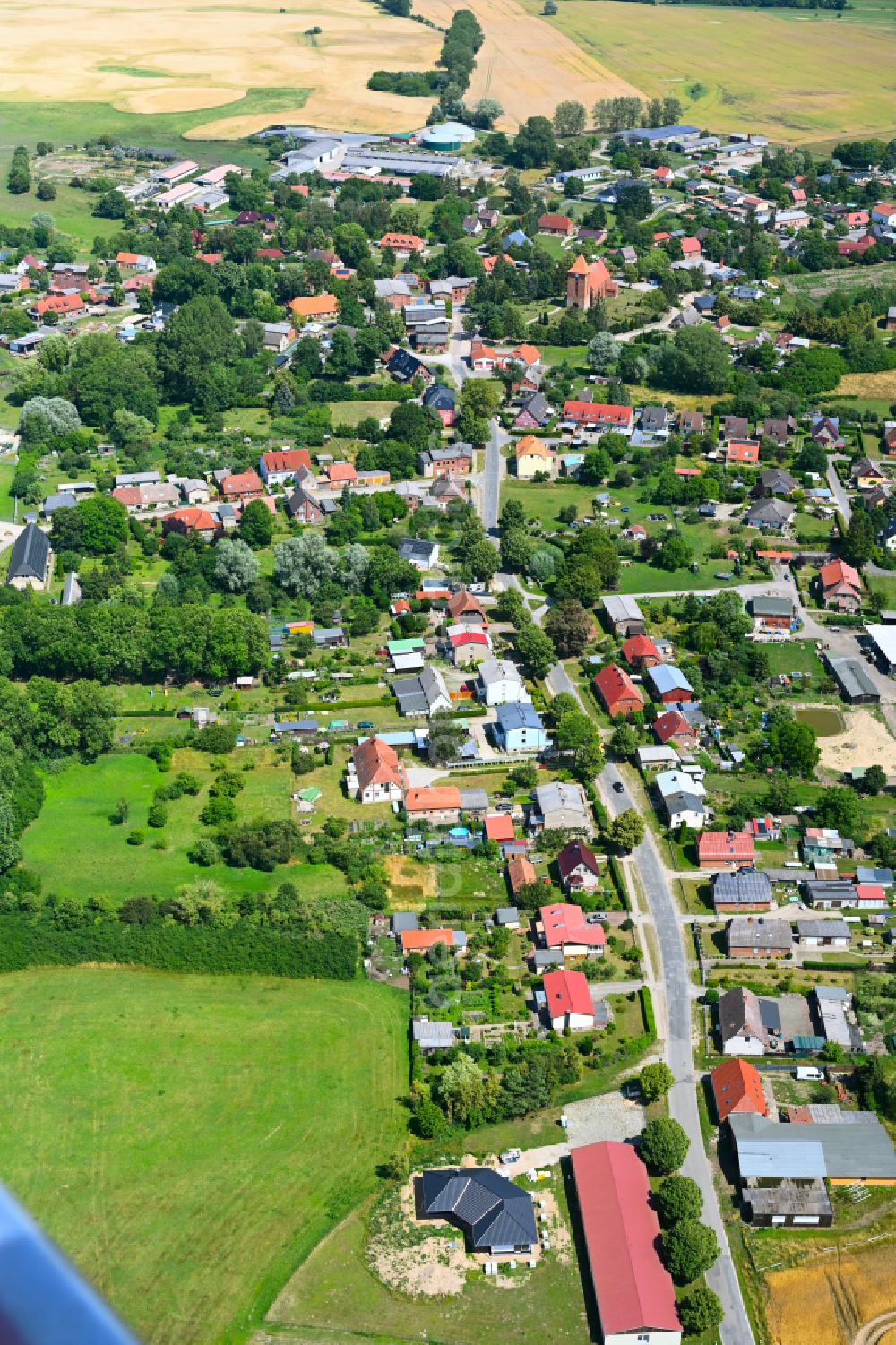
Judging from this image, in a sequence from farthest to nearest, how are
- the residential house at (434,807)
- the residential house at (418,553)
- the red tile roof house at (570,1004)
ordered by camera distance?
1. the residential house at (418,553)
2. the residential house at (434,807)
3. the red tile roof house at (570,1004)

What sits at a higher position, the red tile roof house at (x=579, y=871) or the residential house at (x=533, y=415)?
the residential house at (x=533, y=415)

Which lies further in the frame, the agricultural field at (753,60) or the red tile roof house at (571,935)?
the agricultural field at (753,60)

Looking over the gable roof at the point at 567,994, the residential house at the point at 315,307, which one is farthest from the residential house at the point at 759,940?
the residential house at the point at 315,307

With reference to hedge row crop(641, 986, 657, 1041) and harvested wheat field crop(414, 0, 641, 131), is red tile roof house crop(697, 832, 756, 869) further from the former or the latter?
harvested wheat field crop(414, 0, 641, 131)

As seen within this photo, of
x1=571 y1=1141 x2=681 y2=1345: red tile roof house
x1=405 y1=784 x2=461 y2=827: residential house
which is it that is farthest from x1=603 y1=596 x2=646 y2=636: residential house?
x1=571 y1=1141 x2=681 y2=1345: red tile roof house

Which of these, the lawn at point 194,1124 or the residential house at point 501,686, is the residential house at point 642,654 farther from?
the lawn at point 194,1124
